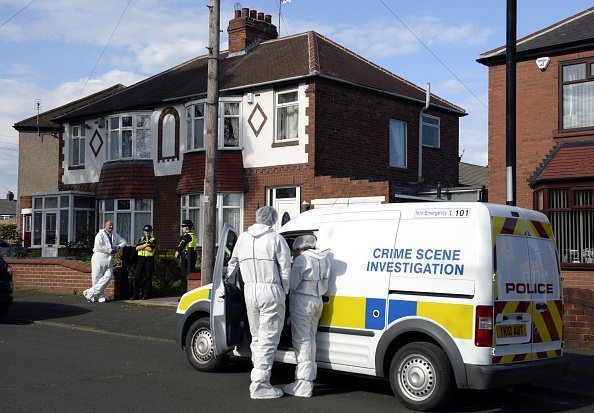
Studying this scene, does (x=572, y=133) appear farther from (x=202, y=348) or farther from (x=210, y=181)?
(x=202, y=348)

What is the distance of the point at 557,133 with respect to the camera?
15930 millimetres

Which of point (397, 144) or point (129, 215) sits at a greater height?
point (397, 144)

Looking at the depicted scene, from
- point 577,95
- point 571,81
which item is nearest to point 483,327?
point 577,95

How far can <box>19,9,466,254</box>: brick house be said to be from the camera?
22.5 m

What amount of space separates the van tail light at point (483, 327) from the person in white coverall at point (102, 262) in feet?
36.0

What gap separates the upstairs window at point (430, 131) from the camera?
26531 millimetres

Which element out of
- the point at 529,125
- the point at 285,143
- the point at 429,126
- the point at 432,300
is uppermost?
the point at 429,126

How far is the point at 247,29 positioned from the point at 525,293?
21017 millimetres

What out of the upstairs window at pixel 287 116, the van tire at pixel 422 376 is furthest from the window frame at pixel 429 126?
the van tire at pixel 422 376

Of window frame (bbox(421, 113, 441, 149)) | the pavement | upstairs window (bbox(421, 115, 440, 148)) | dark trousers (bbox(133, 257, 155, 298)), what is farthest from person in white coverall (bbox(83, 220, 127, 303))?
upstairs window (bbox(421, 115, 440, 148))

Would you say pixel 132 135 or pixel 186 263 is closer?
pixel 186 263

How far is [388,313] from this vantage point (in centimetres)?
788

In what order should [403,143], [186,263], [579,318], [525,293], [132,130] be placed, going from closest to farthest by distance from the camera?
[525,293]
[579,318]
[186,263]
[403,143]
[132,130]

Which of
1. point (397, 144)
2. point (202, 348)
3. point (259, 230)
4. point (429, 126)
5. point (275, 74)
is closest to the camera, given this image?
point (259, 230)
